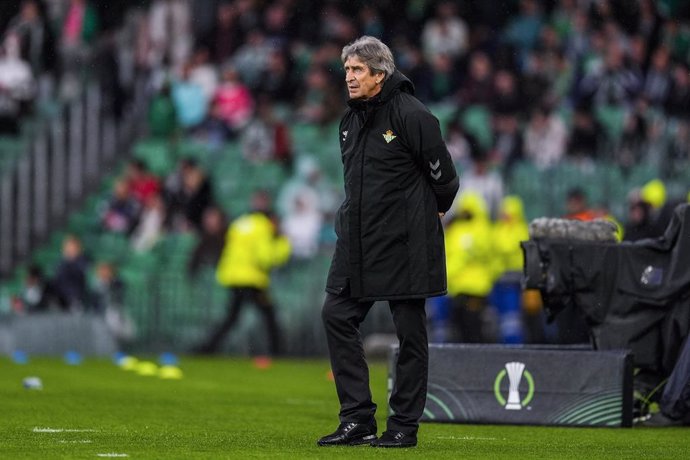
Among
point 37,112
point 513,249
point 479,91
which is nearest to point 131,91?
point 37,112

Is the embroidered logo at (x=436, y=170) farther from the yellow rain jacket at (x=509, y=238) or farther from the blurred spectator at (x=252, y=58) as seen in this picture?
the blurred spectator at (x=252, y=58)

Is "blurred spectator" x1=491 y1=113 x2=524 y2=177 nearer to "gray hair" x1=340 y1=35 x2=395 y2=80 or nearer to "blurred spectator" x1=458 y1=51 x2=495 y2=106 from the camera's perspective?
"blurred spectator" x1=458 y1=51 x2=495 y2=106

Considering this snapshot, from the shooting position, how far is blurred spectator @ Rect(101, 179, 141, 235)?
21.5m

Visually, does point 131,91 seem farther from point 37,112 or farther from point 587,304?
point 587,304

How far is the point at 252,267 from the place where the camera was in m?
20.2

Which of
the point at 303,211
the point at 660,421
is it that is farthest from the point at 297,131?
the point at 660,421

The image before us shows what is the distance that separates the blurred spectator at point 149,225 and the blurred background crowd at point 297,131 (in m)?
0.02

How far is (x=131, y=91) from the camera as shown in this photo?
2275cm

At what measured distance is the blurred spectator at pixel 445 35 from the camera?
2362 cm

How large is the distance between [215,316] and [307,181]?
2328 mm

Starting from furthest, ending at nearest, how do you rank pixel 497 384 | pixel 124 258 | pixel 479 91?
pixel 479 91 < pixel 124 258 < pixel 497 384

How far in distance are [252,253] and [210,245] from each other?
2.24ft

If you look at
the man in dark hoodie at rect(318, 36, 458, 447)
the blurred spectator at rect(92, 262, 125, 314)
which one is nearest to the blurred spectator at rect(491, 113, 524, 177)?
the blurred spectator at rect(92, 262, 125, 314)

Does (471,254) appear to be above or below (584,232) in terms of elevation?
below
